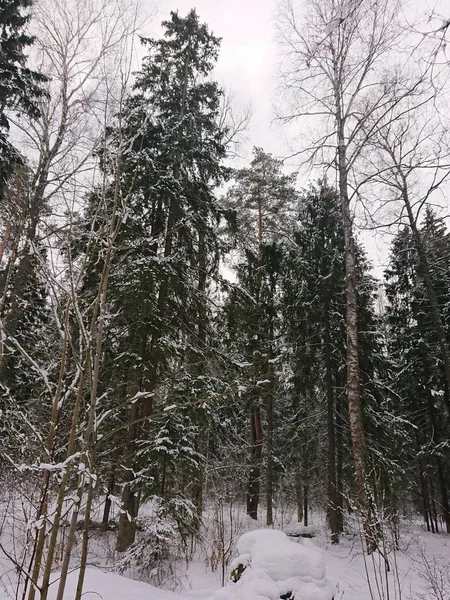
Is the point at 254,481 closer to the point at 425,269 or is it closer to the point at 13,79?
the point at 425,269

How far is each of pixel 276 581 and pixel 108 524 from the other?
18.9 feet

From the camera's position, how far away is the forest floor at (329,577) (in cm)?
405

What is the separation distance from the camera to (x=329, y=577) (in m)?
6.22

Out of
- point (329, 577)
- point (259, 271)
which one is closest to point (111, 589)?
point (329, 577)

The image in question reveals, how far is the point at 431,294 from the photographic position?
11.4 meters

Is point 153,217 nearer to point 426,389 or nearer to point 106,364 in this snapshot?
point 106,364

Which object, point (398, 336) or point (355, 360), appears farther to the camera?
point (398, 336)

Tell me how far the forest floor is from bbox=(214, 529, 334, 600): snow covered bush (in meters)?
0.48

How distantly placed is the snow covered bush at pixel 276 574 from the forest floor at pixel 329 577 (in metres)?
0.48

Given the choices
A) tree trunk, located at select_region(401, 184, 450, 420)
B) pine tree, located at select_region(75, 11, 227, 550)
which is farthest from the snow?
tree trunk, located at select_region(401, 184, 450, 420)

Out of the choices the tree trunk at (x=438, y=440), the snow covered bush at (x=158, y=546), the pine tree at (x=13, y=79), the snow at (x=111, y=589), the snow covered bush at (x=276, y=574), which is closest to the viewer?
the snow covered bush at (x=276, y=574)

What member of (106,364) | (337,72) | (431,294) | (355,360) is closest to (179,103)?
(337,72)

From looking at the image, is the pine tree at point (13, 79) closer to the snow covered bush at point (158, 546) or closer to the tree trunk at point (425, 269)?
the snow covered bush at point (158, 546)

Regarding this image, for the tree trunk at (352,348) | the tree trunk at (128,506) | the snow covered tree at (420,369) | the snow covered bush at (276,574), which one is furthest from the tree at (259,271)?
the snow covered bush at (276,574)
